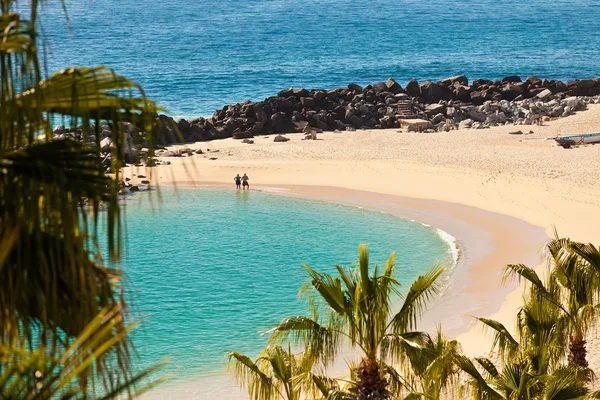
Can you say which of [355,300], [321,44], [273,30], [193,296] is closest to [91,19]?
[273,30]

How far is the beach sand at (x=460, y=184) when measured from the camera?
2367 cm

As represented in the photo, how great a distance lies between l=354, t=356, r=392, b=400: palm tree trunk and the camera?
33.5ft

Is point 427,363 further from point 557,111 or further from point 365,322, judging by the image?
point 557,111

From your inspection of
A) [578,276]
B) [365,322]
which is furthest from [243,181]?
[365,322]

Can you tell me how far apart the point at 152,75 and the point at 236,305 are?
69.8m

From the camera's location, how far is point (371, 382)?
404 inches

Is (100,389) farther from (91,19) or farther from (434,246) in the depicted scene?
(91,19)

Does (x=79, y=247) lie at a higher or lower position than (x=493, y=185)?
higher

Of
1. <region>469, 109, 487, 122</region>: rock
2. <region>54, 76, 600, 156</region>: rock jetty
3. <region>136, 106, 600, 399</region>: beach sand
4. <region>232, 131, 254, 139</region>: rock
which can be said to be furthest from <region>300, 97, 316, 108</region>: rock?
<region>469, 109, 487, 122</region>: rock

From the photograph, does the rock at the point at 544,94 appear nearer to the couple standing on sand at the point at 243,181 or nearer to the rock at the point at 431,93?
the rock at the point at 431,93

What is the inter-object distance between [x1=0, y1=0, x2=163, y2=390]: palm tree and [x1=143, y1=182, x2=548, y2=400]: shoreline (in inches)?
553

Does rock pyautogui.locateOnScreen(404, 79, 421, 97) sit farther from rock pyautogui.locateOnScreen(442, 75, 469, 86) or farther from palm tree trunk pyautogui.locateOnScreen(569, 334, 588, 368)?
palm tree trunk pyautogui.locateOnScreen(569, 334, 588, 368)

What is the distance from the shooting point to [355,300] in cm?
984

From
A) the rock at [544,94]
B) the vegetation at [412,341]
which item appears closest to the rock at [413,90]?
the rock at [544,94]
